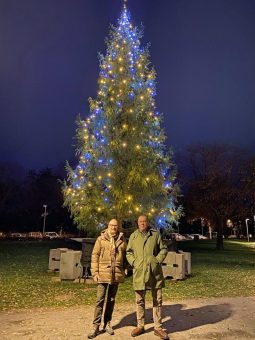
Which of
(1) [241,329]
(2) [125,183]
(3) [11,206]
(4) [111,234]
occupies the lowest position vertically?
(1) [241,329]

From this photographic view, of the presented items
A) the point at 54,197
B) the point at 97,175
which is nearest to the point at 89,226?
the point at 97,175

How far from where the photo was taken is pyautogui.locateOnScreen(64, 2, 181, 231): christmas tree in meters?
18.2

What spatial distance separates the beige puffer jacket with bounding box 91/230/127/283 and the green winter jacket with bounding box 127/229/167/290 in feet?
0.66

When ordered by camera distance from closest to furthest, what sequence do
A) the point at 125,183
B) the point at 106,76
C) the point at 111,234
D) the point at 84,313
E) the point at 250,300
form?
the point at 111,234 → the point at 84,313 → the point at 250,300 → the point at 125,183 → the point at 106,76

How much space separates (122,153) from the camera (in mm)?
18750

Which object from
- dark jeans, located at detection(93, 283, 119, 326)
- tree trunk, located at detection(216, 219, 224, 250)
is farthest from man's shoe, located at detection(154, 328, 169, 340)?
tree trunk, located at detection(216, 219, 224, 250)

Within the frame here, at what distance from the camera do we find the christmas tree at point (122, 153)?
1823 centimetres

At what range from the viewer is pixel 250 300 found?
10406 mm

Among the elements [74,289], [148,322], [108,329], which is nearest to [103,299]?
[108,329]

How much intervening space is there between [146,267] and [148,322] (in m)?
1.46

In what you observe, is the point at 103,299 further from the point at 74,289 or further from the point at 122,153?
the point at 122,153

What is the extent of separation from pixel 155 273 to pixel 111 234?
3.42 ft

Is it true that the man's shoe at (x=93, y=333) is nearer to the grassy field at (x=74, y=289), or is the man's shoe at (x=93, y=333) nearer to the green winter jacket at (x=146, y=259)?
the green winter jacket at (x=146, y=259)

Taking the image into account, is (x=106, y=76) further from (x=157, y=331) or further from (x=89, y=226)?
(x=157, y=331)
